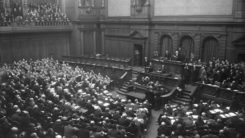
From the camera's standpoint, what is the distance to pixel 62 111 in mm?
13625

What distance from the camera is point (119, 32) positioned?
2928 cm

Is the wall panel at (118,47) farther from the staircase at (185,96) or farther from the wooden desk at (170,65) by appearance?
the staircase at (185,96)

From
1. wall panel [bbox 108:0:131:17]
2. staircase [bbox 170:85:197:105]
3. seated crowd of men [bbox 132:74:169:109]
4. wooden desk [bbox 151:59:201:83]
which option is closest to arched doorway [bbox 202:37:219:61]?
wooden desk [bbox 151:59:201:83]

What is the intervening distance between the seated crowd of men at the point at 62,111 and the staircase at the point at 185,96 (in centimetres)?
364

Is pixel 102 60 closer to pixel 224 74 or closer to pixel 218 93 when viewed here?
pixel 224 74

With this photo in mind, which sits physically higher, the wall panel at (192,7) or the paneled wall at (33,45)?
the wall panel at (192,7)

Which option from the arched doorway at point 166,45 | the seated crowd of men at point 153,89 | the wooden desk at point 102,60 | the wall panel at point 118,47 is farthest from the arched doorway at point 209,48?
the wall panel at point 118,47

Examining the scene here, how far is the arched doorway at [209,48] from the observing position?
70.5ft

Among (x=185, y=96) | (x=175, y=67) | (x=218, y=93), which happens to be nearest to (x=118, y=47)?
(x=175, y=67)

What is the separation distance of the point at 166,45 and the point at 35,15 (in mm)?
12876

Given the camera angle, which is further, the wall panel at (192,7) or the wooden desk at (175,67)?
the wall panel at (192,7)

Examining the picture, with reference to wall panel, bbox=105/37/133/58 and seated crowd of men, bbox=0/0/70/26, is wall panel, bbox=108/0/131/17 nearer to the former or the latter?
wall panel, bbox=105/37/133/58

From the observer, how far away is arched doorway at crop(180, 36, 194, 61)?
2311cm

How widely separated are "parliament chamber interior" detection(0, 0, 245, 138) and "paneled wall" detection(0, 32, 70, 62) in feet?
0.31
